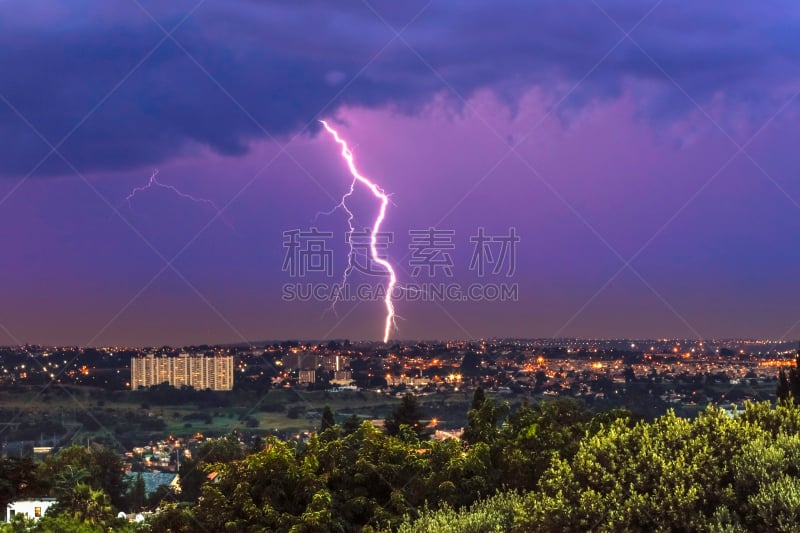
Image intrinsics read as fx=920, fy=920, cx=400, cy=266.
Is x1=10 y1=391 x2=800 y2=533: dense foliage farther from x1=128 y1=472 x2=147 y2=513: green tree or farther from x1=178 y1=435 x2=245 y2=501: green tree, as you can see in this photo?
x1=128 y1=472 x2=147 y2=513: green tree

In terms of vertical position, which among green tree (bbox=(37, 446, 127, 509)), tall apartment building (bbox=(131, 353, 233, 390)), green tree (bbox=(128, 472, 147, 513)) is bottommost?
green tree (bbox=(128, 472, 147, 513))

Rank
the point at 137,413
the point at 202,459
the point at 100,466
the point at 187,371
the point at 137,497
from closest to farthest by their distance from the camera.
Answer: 1. the point at 202,459
2. the point at 100,466
3. the point at 137,497
4. the point at 137,413
5. the point at 187,371

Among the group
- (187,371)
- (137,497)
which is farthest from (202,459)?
(187,371)

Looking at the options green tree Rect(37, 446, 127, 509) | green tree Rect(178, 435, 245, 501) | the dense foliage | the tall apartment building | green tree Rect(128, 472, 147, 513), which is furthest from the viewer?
the tall apartment building

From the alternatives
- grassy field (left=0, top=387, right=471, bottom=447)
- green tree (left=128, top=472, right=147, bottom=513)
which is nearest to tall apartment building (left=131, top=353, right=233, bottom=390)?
grassy field (left=0, top=387, right=471, bottom=447)

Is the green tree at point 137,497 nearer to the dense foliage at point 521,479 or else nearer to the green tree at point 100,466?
the green tree at point 100,466

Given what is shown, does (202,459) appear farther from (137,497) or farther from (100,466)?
(100,466)

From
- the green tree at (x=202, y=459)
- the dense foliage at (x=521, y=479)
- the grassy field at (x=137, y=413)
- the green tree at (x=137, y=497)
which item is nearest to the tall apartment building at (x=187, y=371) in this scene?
the grassy field at (x=137, y=413)

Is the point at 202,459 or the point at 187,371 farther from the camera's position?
the point at 187,371
